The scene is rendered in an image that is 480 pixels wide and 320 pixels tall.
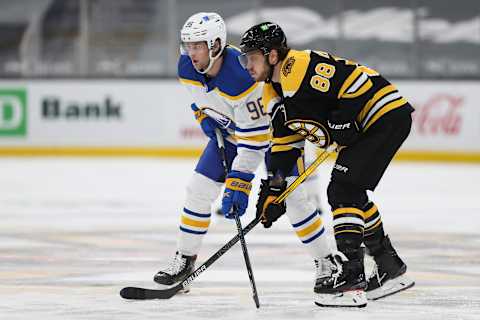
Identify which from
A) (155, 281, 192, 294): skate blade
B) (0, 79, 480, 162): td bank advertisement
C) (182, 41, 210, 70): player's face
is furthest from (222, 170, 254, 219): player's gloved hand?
(0, 79, 480, 162): td bank advertisement

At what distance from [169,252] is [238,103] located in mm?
1606

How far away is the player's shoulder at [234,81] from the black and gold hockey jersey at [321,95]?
23 cm

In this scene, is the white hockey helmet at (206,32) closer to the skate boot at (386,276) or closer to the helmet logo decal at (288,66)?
the helmet logo decal at (288,66)

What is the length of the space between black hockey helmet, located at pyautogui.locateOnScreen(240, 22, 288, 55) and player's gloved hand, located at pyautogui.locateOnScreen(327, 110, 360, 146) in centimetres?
33

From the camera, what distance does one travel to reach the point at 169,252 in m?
6.05

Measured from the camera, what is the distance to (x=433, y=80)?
525 inches

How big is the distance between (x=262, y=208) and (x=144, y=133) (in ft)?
30.1

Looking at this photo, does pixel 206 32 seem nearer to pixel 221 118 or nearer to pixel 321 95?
pixel 221 118

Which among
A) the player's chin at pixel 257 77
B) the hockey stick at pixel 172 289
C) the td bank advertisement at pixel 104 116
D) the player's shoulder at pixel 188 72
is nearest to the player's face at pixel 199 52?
the player's shoulder at pixel 188 72

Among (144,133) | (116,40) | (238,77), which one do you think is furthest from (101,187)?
(238,77)

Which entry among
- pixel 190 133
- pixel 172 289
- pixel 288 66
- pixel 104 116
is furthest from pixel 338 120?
pixel 104 116

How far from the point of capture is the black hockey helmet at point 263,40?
4316 mm

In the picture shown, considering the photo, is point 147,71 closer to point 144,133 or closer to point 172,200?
point 144,133

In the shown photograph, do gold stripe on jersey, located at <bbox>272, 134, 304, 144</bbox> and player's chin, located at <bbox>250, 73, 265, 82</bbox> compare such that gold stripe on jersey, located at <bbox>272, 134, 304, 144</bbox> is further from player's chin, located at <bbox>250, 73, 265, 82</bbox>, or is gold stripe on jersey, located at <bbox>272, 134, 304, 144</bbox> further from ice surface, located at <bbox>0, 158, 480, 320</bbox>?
ice surface, located at <bbox>0, 158, 480, 320</bbox>
